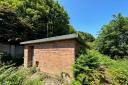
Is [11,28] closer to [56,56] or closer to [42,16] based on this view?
[42,16]

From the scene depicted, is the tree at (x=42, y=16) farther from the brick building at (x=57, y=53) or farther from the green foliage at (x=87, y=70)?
the green foliage at (x=87, y=70)

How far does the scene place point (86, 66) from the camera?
10.6 metres

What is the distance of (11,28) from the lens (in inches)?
991

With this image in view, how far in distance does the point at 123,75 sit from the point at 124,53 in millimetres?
12946

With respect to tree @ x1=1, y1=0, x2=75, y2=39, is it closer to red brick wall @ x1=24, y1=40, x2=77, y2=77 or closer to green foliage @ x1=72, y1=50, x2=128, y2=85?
red brick wall @ x1=24, y1=40, x2=77, y2=77

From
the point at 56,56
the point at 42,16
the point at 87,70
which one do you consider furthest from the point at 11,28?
the point at 87,70

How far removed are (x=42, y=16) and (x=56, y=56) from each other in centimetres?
1776

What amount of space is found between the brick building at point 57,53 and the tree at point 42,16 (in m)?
11.8

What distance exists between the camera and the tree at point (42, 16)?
94.2 feet

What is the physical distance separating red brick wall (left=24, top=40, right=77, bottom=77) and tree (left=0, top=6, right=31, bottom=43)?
913 cm

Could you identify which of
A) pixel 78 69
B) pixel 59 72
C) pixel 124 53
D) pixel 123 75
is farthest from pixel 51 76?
pixel 124 53

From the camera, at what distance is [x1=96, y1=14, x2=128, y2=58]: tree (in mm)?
23516

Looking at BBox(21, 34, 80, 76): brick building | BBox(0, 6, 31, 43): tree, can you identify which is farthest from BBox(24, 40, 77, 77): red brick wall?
BBox(0, 6, 31, 43): tree

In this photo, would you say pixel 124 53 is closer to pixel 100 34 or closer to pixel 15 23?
pixel 100 34
